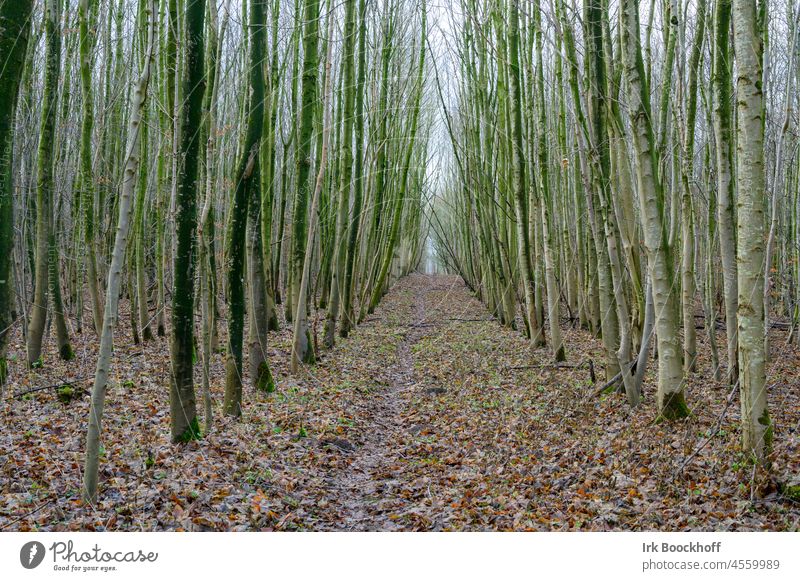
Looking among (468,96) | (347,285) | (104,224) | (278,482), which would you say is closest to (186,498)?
(278,482)

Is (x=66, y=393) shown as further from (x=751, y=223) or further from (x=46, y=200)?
(x=751, y=223)

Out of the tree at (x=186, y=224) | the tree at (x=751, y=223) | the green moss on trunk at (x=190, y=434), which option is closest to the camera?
the tree at (x=751, y=223)

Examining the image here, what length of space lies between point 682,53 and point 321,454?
610cm

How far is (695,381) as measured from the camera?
837 cm

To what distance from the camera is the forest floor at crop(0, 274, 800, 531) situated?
415 centimetres

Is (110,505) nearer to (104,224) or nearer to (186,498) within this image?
(186,498)

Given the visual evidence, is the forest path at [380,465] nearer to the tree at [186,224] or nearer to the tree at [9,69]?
the tree at [186,224]

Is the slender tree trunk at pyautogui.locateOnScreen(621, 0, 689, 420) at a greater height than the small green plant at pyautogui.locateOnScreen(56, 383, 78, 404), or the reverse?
the slender tree trunk at pyautogui.locateOnScreen(621, 0, 689, 420)

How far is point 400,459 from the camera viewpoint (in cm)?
603

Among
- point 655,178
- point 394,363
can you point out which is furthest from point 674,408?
point 394,363

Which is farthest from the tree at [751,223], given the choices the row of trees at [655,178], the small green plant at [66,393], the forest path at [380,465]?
the small green plant at [66,393]

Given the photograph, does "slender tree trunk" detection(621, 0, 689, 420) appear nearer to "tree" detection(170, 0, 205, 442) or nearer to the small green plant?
"tree" detection(170, 0, 205, 442)

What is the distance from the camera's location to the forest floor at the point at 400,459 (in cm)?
415

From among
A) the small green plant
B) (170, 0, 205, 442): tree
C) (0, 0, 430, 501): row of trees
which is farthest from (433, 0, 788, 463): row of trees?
the small green plant
